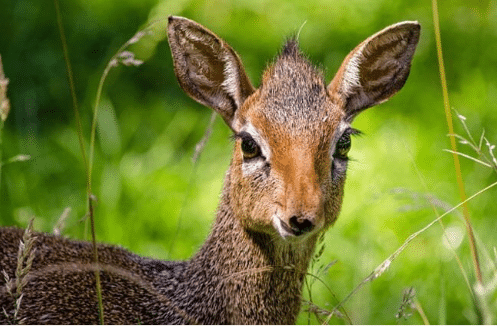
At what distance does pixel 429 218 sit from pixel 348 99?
1.82 metres

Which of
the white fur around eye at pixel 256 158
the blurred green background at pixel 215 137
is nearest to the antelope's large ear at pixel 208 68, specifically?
the white fur around eye at pixel 256 158

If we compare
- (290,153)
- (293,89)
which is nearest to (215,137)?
(293,89)

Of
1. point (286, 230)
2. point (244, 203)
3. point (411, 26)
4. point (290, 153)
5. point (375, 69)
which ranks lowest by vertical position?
point (286, 230)

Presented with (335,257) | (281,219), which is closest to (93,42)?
(335,257)

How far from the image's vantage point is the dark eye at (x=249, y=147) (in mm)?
3244

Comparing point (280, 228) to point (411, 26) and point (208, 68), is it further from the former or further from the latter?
point (411, 26)

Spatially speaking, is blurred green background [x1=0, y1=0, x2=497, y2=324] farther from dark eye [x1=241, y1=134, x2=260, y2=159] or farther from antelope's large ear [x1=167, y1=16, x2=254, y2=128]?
dark eye [x1=241, y1=134, x2=260, y2=159]

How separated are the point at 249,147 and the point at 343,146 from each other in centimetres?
32

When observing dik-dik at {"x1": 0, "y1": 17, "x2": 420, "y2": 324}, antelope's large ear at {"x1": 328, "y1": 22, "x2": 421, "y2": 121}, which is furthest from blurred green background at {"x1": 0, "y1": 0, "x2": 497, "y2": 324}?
antelope's large ear at {"x1": 328, "y1": 22, "x2": 421, "y2": 121}

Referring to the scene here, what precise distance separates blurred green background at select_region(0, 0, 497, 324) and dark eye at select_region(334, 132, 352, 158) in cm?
68

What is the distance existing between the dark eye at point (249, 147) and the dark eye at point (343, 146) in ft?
0.91

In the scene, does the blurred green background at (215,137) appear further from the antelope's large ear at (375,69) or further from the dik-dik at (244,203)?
the antelope's large ear at (375,69)

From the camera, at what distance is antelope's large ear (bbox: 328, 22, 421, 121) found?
11.3ft

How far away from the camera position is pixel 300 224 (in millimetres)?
2945
